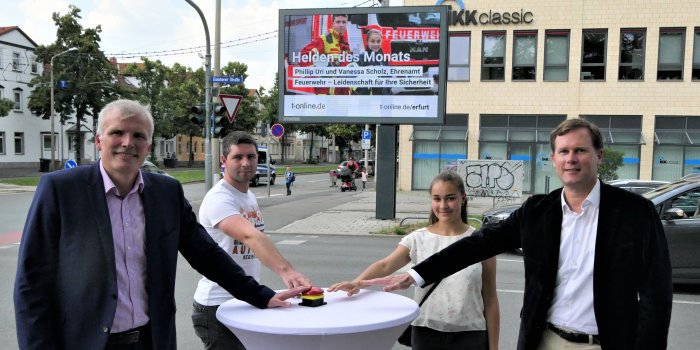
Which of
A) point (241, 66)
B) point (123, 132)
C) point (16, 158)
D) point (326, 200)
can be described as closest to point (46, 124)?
point (16, 158)

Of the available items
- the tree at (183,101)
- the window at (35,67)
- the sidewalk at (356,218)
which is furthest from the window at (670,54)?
the window at (35,67)

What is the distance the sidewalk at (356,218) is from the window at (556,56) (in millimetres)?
7386

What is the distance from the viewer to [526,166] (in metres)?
25.1

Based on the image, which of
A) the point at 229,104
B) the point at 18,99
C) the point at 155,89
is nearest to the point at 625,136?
the point at 229,104

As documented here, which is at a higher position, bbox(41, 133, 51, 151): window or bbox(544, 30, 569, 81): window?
bbox(544, 30, 569, 81): window

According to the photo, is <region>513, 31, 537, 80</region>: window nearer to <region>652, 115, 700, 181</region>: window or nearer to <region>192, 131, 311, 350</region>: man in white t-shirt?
<region>652, 115, 700, 181</region>: window

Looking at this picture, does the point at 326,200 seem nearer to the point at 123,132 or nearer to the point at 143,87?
the point at 123,132

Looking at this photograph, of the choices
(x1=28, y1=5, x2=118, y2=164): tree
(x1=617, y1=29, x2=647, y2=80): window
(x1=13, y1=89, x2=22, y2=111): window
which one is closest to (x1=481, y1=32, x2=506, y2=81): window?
(x1=617, y1=29, x2=647, y2=80): window

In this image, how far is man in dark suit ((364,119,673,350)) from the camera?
2123 mm

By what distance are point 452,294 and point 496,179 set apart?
471 inches

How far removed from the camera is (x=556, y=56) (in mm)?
24906

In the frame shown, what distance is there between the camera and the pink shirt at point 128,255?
84.4 inches

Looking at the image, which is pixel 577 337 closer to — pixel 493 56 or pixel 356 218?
pixel 356 218

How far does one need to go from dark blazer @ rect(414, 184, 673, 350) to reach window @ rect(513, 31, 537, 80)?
24181 mm
